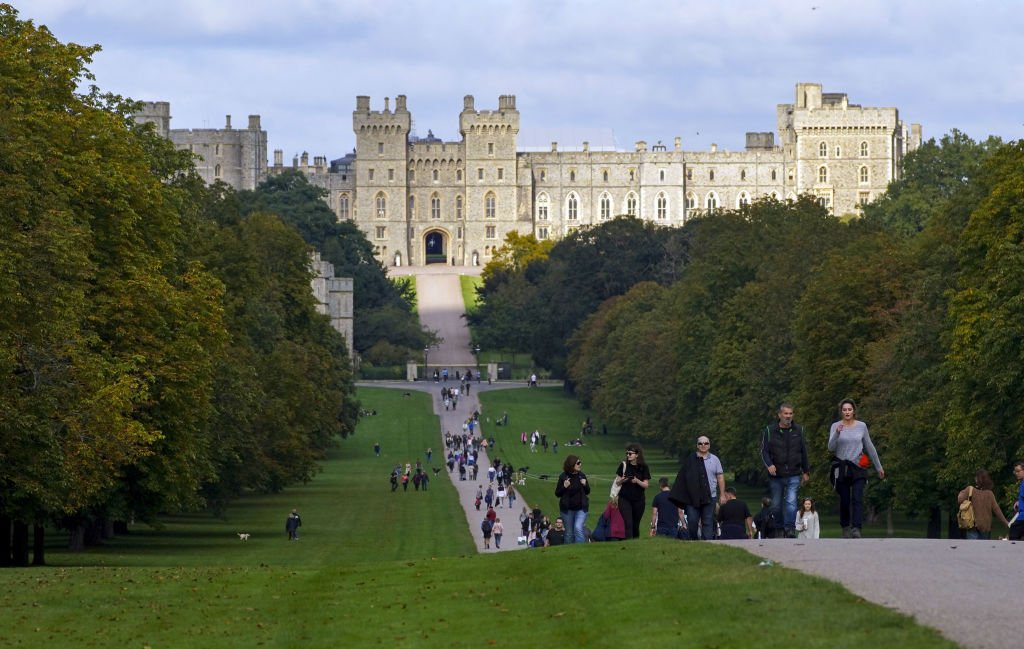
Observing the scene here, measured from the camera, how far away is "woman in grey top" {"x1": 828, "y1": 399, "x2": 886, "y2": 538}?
18609mm

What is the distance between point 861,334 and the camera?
41.5 meters

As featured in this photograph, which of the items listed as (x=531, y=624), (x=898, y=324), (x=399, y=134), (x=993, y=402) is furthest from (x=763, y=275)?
(x=399, y=134)

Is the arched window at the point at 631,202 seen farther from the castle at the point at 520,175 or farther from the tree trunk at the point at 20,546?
the tree trunk at the point at 20,546

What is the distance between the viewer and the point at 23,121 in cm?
2661

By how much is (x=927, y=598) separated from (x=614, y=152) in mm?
141977

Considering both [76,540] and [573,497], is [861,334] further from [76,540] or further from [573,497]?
[573,497]

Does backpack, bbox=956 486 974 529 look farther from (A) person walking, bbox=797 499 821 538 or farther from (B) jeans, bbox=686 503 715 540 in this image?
(B) jeans, bbox=686 503 715 540

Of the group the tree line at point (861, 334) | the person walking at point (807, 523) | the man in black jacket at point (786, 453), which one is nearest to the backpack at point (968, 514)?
the man in black jacket at point (786, 453)

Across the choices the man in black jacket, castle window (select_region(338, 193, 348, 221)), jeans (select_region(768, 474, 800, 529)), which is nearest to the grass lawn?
the man in black jacket

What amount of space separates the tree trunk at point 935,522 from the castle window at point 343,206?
398ft

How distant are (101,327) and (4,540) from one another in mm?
3334

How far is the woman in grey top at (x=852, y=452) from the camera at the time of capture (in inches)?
733

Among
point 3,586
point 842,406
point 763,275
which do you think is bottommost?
point 3,586

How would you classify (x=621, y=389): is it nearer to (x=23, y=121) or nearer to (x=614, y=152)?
(x=23, y=121)
